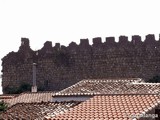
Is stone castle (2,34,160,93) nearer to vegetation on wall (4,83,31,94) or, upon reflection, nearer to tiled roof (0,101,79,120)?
vegetation on wall (4,83,31,94)

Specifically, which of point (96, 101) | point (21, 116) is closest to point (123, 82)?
point (21, 116)

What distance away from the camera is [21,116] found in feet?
42.0

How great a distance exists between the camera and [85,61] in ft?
125

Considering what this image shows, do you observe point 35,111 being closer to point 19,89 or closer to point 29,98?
point 29,98

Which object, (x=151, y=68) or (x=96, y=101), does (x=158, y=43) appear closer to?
(x=151, y=68)

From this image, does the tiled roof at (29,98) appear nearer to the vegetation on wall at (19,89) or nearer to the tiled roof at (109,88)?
the tiled roof at (109,88)

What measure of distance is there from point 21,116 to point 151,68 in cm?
2491

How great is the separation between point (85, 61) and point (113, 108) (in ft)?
92.2

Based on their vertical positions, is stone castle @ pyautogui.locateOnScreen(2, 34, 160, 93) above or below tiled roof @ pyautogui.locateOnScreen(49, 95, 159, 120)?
above

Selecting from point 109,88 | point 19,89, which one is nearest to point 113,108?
point 109,88

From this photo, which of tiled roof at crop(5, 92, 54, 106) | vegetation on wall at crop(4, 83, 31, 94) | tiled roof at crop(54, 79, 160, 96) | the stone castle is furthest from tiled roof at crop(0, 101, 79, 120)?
vegetation on wall at crop(4, 83, 31, 94)

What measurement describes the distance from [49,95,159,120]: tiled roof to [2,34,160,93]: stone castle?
26.0m

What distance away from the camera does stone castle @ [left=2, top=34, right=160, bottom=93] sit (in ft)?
121

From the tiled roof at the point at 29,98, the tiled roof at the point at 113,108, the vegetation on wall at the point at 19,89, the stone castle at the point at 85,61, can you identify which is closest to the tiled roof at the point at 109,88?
the tiled roof at the point at 113,108
